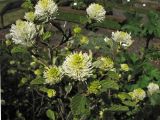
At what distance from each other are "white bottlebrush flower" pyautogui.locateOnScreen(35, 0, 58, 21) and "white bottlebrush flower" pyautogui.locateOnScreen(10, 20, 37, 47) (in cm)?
12

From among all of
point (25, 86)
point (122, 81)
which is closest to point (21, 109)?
point (25, 86)

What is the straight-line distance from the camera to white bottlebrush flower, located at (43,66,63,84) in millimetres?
2980

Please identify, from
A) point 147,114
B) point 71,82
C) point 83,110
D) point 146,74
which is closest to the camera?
point 83,110

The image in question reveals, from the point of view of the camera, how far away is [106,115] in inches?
128

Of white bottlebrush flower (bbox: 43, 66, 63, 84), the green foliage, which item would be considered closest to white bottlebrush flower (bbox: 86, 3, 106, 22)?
the green foliage

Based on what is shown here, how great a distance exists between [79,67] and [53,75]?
24 cm

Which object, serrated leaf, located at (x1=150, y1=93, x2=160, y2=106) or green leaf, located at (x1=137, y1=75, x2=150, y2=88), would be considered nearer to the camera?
serrated leaf, located at (x1=150, y1=93, x2=160, y2=106)

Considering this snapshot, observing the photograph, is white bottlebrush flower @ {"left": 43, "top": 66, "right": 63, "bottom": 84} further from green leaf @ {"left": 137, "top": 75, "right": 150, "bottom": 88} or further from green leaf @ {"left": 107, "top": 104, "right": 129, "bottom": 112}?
green leaf @ {"left": 137, "top": 75, "right": 150, "bottom": 88}

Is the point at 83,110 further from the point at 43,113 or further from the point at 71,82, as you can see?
the point at 43,113

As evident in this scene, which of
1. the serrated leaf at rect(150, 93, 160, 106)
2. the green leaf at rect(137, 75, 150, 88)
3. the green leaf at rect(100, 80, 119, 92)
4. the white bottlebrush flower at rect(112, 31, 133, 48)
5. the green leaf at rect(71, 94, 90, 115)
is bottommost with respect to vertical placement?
the green leaf at rect(137, 75, 150, 88)

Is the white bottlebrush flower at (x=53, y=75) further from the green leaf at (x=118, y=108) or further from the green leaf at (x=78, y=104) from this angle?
the green leaf at (x=118, y=108)

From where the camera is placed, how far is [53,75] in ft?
9.78

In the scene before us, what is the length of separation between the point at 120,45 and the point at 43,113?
1155 millimetres

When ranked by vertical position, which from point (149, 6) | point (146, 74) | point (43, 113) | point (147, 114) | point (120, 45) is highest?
point (120, 45)
